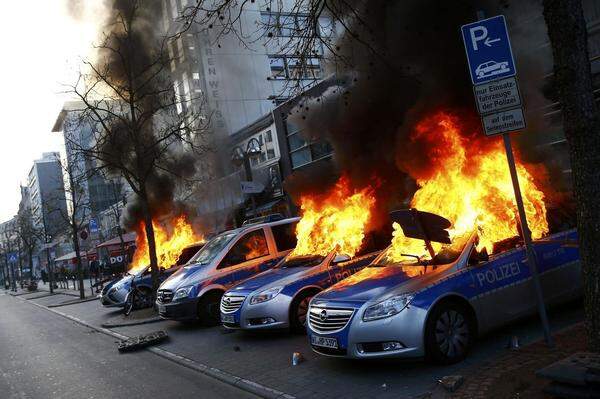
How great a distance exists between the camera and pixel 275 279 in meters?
7.84

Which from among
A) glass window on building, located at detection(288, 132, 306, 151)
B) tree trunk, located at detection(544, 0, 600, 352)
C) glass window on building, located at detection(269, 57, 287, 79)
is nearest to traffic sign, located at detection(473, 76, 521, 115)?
tree trunk, located at detection(544, 0, 600, 352)

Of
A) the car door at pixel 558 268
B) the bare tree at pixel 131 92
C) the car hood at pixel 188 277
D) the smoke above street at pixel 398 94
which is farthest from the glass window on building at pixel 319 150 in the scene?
the car door at pixel 558 268

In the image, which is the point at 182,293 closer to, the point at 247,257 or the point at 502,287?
the point at 247,257

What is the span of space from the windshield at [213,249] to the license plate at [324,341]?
4547 mm

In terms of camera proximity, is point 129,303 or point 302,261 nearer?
point 302,261

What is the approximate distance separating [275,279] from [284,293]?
1.46 feet

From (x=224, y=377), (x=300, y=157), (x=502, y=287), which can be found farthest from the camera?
(x=300, y=157)

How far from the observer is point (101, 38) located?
14.7 m

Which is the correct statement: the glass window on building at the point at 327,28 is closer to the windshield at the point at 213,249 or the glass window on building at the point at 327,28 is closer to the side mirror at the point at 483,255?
the side mirror at the point at 483,255

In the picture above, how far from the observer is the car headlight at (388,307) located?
5125mm

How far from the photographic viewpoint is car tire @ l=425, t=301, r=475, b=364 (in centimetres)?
516

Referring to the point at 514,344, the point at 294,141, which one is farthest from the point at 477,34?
the point at 294,141

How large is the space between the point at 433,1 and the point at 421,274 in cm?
473

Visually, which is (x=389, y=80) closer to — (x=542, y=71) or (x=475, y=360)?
(x=542, y=71)
